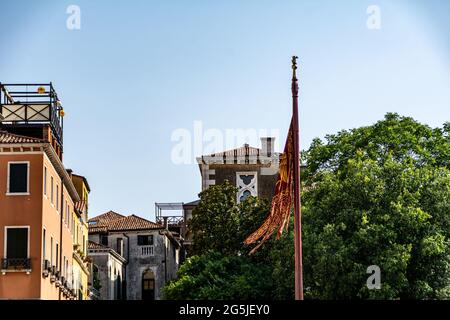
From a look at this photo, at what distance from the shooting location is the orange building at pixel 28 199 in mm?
43750

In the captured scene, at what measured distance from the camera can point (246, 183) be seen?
265ft

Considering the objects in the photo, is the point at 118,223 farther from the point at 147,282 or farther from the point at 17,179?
the point at 17,179

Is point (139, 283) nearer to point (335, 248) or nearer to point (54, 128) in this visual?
point (54, 128)

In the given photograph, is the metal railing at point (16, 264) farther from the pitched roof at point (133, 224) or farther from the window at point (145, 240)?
the window at point (145, 240)

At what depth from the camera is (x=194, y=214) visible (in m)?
59.6

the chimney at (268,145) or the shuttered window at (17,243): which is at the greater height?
the chimney at (268,145)

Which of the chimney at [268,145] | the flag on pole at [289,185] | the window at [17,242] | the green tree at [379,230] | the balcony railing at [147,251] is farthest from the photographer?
the balcony railing at [147,251]

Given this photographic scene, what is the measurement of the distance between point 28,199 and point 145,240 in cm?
4411

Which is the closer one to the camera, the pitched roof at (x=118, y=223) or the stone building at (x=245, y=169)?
the stone building at (x=245, y=169)

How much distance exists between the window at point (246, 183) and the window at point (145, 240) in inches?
431

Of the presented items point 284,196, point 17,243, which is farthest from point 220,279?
point 284,196

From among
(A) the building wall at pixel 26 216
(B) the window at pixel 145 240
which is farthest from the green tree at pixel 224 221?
(B) the window at pixel 145 240
